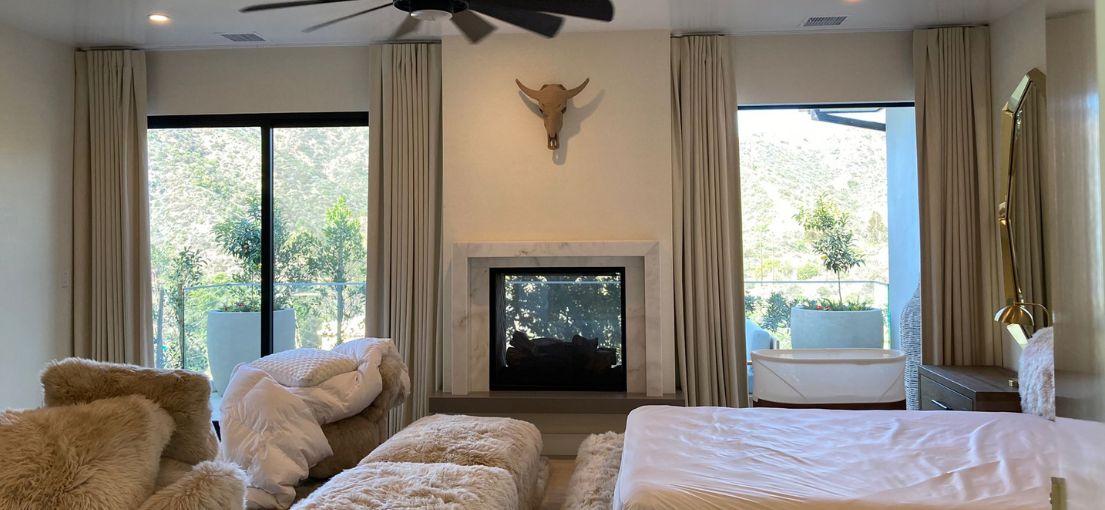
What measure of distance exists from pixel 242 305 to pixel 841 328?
4.15 meters

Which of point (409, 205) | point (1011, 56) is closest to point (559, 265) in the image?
point (409, 205)

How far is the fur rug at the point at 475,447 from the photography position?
112 inches

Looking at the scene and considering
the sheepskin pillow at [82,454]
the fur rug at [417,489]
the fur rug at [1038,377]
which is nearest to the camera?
the sheepskin pillow at [82,454]

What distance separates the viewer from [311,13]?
4406 millimetres

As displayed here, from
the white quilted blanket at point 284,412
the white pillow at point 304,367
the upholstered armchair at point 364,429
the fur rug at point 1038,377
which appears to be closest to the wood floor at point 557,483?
the upholstered armchair at point 364,429

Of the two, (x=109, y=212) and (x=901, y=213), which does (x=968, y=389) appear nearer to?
(x=901, y=213)

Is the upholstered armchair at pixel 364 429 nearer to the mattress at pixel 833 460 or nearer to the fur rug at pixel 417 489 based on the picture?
the fur rug at pixel 417 489

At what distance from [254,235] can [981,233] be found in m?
4.73

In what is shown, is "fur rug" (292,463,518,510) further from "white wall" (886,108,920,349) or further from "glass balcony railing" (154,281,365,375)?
"white wall" (886,108,920,349)

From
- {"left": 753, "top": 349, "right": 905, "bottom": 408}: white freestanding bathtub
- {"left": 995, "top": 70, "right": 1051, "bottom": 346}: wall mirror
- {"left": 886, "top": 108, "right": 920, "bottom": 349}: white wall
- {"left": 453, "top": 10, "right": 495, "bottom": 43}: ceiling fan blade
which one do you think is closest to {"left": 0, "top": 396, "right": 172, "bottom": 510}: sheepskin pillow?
{"left": 453, "top": 10, "right": 495, "bottom": 43}: ceiling fan blade

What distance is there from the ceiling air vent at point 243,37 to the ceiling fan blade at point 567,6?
8.64ft

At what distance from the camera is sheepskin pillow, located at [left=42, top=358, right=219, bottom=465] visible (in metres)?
1.49

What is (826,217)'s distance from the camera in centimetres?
536

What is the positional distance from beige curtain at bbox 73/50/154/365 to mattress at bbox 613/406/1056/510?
3.81m
